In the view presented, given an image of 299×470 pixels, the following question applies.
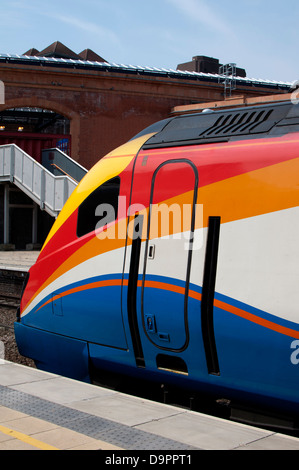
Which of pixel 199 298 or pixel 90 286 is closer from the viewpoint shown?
pixel 199 298

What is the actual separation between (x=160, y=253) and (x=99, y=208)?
1255mm

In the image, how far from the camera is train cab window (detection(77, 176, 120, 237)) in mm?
7188

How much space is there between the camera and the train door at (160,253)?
6262 millimetres

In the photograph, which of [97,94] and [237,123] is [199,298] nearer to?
[237,123]

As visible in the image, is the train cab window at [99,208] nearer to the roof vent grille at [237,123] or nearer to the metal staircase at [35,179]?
the roof vent grille at [237,123]

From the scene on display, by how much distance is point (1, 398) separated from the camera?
6.45 m

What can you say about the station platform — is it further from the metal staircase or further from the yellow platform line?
the metal staircase

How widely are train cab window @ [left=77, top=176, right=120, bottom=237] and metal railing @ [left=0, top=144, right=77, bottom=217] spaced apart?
634 inches

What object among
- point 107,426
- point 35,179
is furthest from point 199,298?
point 35,179

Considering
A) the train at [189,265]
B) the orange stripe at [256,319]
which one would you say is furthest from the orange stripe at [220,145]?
the orange stripe at [256,319]

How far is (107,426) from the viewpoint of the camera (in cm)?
549

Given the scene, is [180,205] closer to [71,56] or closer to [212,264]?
[212,264]
